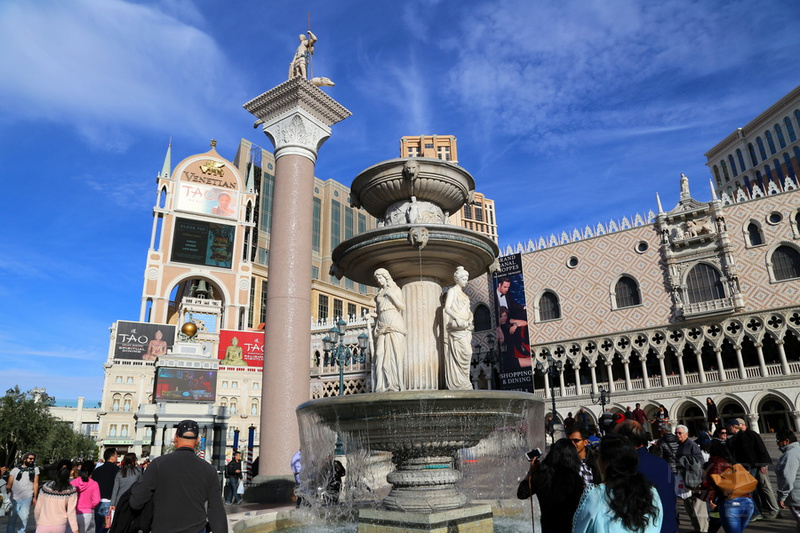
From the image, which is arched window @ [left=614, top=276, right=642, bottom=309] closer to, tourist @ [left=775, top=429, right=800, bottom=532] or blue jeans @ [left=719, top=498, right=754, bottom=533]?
tourist @ [left=775, top=429, right=800, bottom=532]

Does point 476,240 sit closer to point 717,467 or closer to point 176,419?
point 717,467

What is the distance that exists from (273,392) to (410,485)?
17.3 feet

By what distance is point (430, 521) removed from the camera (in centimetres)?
487

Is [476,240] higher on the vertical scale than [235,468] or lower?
higher

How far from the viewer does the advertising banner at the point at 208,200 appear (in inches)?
1982

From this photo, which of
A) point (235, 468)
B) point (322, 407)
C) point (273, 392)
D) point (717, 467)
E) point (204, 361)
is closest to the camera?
point (717, 467)

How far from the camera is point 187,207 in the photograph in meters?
50.1

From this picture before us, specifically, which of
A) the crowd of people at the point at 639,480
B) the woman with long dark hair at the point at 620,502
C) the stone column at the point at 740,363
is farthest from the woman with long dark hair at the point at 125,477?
the stone column at the point at 740,363

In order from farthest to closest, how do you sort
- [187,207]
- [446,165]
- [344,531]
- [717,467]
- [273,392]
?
[187,207], [273,392], [446,165], [344,531], [717,467]

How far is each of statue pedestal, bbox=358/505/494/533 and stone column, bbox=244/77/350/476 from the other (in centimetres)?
513

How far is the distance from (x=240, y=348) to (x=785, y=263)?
38159 millimetres

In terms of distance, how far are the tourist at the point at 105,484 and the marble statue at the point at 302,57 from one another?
902 centimetres

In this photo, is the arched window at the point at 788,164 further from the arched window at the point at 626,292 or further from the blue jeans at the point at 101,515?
the blue jeans at the point at 101,515

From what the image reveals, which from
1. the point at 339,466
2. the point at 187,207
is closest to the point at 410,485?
the point at 339,466
